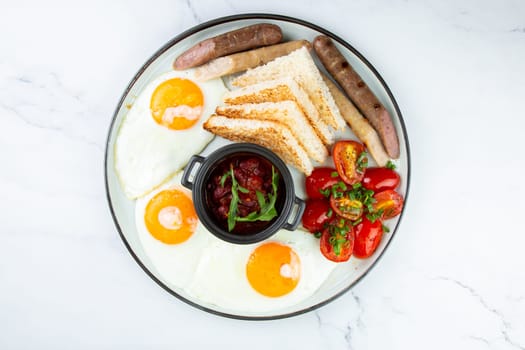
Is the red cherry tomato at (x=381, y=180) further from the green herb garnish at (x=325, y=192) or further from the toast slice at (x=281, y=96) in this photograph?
the toast slice at (x=281, y=96)

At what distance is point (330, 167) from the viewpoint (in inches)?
114

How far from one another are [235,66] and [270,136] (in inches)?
18.2

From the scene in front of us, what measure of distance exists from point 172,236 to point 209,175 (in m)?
0.43

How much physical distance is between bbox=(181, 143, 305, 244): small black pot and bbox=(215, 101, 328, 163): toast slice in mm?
188

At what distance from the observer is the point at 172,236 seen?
2.79m

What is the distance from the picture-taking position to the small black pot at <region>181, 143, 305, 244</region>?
101 inches

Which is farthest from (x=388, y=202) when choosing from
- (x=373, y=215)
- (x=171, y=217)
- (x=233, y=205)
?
(x=171, y=217)

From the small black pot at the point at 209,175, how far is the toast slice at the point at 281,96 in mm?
280

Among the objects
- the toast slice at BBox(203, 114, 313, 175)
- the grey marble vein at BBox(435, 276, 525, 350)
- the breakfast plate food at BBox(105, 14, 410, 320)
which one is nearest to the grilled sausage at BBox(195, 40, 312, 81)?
the breakfast plate food at BBox(105, 14, 410, 320)

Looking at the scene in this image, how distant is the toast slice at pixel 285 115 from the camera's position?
262 centimetres

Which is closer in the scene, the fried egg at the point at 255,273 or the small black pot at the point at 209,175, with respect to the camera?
the small black pot at the point at 209,175

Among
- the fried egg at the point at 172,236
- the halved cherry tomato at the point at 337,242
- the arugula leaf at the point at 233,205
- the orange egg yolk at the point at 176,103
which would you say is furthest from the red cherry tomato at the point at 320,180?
the orange egg yolk at the point at 176,103

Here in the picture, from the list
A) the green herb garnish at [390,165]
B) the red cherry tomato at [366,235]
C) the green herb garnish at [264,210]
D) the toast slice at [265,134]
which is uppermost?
the toast slice at [265,134]

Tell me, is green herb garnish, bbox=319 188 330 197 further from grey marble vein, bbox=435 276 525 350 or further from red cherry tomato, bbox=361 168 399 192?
grey marble vein, bbox=435 276 525 350
